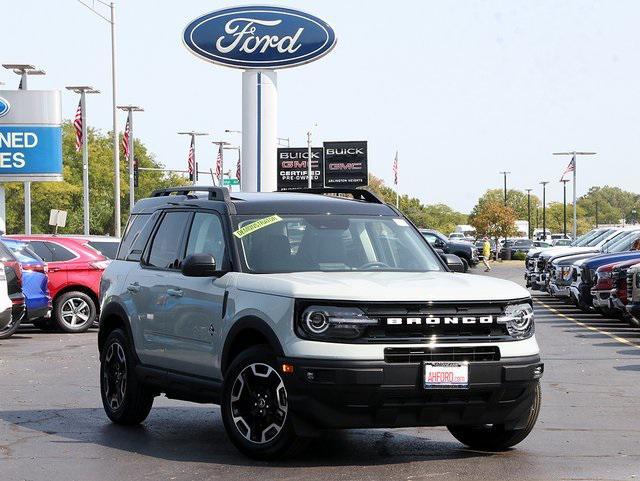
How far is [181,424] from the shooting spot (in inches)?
442

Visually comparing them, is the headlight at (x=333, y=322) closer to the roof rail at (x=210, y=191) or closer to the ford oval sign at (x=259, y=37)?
the roof rail at (x=210, y=191)

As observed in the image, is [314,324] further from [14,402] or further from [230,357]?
[14,402]

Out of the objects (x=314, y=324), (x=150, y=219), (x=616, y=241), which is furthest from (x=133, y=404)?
(x=616, y=241)

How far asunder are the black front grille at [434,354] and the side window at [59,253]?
15.6 m

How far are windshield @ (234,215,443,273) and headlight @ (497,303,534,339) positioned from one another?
3.83 ft

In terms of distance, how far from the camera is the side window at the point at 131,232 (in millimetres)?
11805

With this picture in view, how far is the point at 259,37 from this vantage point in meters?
40.4

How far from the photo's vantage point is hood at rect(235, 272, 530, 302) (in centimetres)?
882

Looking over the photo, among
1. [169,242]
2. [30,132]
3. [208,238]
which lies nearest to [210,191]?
[208,238]

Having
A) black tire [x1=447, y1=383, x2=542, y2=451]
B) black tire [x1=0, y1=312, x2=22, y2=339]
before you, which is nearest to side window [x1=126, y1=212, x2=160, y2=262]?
black tire [x1=447, y1=383, x2=542, y2=451]

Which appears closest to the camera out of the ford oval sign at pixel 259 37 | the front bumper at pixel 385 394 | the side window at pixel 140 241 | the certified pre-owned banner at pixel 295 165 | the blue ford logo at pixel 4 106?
the front bumper at pixel 385 394

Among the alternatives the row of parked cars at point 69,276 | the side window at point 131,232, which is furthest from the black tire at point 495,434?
the row of parked cars at point 69,276

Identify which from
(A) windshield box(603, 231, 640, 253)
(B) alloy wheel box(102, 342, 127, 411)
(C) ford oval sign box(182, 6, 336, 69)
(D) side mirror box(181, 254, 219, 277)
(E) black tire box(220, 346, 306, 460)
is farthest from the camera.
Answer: (C) ford oval sign box(182, 6, 336, 69)

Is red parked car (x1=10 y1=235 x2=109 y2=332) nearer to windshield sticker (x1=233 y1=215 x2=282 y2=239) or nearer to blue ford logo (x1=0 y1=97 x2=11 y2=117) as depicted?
windshield sticker (x1=233 y1=215 x2=282 y2=239)
